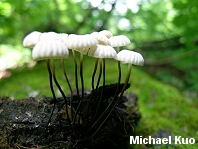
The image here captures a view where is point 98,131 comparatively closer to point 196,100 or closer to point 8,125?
point 8,125

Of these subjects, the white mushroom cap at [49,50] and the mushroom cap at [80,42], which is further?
the mushroom cap at [80,42]

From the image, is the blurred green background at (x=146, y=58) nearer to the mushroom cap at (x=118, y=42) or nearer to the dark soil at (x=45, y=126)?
the dark soil at (x=45, y=126)

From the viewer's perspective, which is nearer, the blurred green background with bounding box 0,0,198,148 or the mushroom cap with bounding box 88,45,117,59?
the mushroom cap with bounding box 88,45,117,59

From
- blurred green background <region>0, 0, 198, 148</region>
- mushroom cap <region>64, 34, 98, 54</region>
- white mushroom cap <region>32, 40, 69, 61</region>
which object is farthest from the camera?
blurred green background <region>0, 0, 198, 148</region>

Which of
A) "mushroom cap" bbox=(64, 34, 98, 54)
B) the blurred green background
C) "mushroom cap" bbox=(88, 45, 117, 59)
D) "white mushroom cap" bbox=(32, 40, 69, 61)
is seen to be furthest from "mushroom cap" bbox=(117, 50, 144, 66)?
the blurred green background

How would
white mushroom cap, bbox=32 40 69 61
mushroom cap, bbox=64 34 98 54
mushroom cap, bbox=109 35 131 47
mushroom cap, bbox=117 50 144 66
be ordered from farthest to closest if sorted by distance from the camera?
mushroom cap, bbox=109 35 131 47, mushroom cap, bbox=117 50 144 66, mushroom cap, bbox=64 34 98 54, white mushroom cap, bbox=32 40 69 61

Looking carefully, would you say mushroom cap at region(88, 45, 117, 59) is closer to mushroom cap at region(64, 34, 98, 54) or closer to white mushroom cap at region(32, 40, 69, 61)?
mushroom cap at region(64, 34, 98, 54)

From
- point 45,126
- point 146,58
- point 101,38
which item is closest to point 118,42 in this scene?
point 101,38

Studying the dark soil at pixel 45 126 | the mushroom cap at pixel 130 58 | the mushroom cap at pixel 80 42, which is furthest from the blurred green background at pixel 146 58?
the mushroom cap at pixel 80 42
